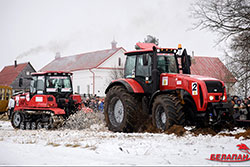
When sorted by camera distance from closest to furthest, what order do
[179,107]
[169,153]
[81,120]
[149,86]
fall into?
1. [169,153]
2. [179,107]
3. [149,86]
4. [81,120]

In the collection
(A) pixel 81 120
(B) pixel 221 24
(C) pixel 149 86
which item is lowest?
(A) pixel 81 120

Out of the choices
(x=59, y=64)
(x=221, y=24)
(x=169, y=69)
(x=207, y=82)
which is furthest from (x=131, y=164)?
(x=59, y=64)

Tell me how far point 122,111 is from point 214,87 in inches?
121

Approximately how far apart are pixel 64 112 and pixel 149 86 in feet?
16.8

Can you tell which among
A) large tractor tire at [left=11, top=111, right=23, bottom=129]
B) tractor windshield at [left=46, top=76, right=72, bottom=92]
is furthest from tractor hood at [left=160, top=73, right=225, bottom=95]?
large tractor tire at [left=11, top=111, right=23, bottom=129]

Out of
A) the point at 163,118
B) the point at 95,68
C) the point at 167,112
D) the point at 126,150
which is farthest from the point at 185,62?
the point at 95,68

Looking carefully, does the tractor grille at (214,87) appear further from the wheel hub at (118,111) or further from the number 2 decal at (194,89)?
the wheel hub at (118,111)

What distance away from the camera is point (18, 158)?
7527 mm

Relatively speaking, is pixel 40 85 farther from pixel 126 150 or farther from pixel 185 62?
pixel 126 150

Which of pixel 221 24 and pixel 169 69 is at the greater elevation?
pixel 221 24

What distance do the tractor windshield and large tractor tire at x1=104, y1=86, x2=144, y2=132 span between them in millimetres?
4738

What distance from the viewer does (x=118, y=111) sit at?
495 inches

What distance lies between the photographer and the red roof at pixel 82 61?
5471cm

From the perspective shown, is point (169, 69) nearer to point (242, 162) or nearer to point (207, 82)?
point (207, 82)
